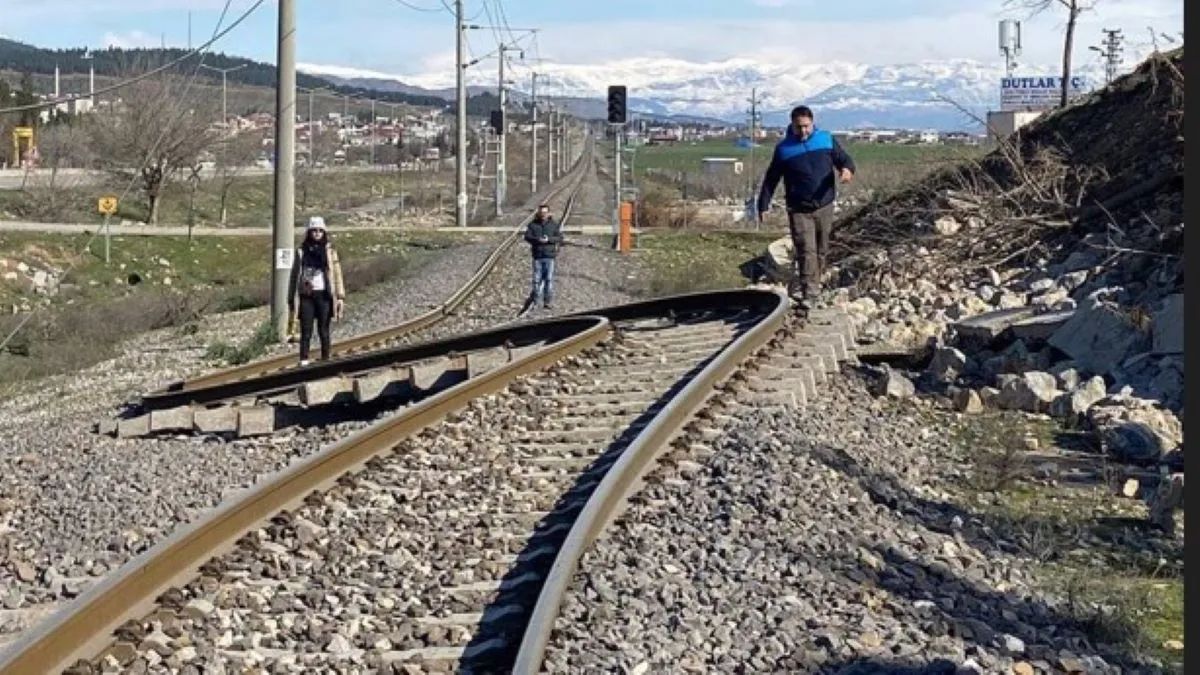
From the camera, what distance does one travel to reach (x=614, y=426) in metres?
12.0

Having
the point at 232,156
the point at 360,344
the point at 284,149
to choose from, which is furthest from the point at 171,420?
the point at 232,156

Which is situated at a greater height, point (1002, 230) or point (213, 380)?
point (1002, 230)

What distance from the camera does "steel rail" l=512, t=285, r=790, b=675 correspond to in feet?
21.9

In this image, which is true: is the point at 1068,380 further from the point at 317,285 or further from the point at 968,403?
the point at 317,285

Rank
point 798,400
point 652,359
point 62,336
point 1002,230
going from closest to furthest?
point 798,400
point 652,359
point 1002,230
point 62,336

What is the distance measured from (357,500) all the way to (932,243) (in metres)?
13.9

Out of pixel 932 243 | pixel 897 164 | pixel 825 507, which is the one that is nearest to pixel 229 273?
pixel 897 164

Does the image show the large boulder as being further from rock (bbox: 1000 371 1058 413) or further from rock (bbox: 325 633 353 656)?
rock (bbox: 325 633 353 656)

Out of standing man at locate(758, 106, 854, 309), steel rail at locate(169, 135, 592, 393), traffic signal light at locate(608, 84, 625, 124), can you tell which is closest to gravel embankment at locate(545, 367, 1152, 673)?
standing man at locate(758, 106, 854, 309)

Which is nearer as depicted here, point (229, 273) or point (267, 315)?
point (267, 315)

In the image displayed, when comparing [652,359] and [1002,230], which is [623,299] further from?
[652,359]

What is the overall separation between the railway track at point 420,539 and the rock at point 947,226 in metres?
8.68

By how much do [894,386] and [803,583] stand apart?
674 centimetres

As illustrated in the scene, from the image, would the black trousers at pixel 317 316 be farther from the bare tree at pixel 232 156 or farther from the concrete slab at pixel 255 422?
the bare tree at pixel 232 156
